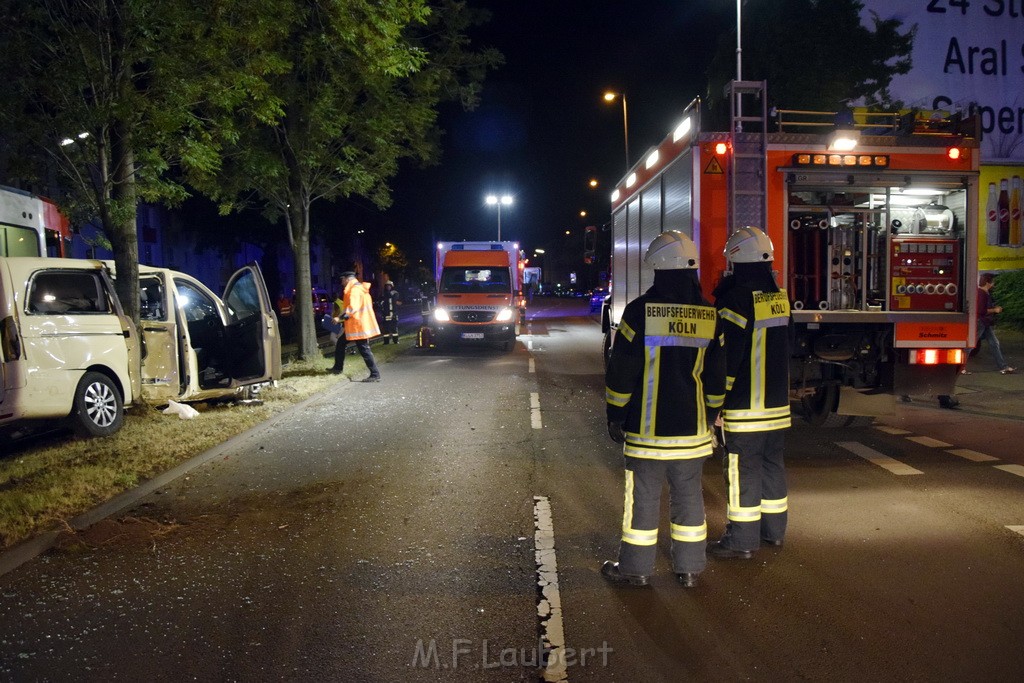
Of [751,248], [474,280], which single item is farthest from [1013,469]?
[474,280]

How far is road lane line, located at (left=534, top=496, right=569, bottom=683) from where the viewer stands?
12.4ft

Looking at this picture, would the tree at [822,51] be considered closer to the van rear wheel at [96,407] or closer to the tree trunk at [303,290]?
the tree trunk at [303,290]

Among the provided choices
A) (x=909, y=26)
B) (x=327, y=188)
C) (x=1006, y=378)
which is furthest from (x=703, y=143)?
(x=909, y=26)

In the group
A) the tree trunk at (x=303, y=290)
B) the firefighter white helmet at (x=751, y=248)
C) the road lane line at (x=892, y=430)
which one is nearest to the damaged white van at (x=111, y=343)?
the tree trunk at (x=303, y=290)

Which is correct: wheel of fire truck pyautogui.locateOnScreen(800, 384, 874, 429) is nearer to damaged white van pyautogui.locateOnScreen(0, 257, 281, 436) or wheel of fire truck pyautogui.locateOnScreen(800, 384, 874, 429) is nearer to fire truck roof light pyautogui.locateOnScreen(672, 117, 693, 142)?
fire truck roof light pyautogui.locateOnScreen(672, 117, 693, 142)

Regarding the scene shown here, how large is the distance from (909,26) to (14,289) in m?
30.6

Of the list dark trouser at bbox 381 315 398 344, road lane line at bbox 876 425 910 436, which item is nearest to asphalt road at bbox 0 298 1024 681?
road lane line at bbox 876 425 910 436

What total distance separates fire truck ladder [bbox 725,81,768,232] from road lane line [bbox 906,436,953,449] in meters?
2.92

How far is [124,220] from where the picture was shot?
10305 mm

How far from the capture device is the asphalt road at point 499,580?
3838 mm

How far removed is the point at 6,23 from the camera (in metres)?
9.34

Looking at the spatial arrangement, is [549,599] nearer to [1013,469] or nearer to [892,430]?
[1013,469]

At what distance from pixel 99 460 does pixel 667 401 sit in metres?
5.71

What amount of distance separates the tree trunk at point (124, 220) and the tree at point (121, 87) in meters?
0.01
